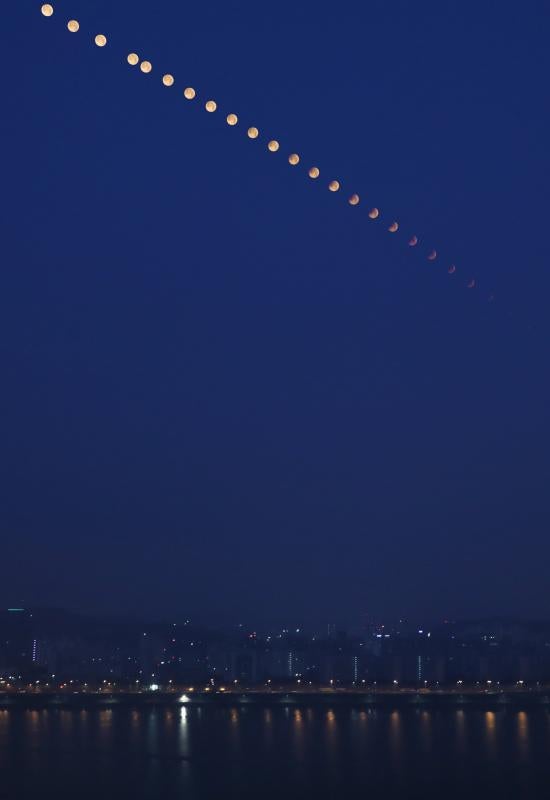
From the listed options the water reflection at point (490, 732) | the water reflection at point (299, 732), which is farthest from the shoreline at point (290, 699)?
the water reflection at point (490, 732)

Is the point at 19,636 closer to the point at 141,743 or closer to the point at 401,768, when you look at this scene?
the point at 141,743

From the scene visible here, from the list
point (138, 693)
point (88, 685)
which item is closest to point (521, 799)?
point (138, 693)

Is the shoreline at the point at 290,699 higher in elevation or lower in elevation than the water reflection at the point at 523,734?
higher

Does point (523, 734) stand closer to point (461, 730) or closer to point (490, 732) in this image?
point (490, 732)

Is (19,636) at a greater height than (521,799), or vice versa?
(19,636)

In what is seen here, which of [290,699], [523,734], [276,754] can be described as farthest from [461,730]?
A: [290,699]

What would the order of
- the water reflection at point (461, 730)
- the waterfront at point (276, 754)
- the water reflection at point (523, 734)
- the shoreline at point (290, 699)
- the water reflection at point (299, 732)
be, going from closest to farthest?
the waterfront at point (276, 754)
the water reflection at point (523, 734)
the water reflection at point (299, 732)
the water reflection at point (461, 730)
the shoreline at point (290, 699)

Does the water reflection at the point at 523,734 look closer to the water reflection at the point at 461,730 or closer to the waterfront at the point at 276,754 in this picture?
the waterfront at the point at 276,754

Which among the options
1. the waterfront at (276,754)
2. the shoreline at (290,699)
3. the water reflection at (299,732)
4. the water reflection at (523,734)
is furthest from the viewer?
the shoreline at (290,699)

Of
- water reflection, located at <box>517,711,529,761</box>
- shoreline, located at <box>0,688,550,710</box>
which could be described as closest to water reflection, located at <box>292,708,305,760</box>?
shoreline, located at <box>0,688,550,710</box>

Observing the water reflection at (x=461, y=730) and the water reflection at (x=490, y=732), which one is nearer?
the water reflection at (x=490, y=732)
